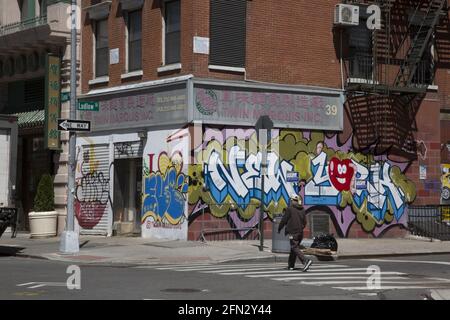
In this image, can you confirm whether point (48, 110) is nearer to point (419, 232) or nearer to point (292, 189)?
point (292, 189)

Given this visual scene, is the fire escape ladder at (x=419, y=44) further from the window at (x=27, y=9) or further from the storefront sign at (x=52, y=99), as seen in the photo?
the window at (x=27, y=9)

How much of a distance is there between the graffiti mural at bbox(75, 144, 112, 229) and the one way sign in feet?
18.0

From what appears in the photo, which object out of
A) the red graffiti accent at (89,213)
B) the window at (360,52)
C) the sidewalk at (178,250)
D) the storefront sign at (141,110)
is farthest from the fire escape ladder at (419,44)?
the red graffiti accent at (89,213)

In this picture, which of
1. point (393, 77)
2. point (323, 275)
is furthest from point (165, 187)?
point (393, 77)

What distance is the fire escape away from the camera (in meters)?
26.4

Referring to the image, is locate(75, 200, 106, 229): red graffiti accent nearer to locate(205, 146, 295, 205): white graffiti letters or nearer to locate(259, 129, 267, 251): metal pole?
locate(205, 146, 295, 205): white graffiti letters

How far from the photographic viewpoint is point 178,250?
2114cm

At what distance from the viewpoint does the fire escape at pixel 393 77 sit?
26359 mm

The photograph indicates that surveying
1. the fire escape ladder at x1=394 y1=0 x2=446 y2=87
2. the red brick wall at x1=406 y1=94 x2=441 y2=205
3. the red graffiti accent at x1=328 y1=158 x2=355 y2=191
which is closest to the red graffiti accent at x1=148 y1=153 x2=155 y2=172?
the red graffiti accent at x1=328 y1=158 x2=355 y2=191

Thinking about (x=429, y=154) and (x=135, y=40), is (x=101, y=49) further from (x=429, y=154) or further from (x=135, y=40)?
(x=429, y=154)

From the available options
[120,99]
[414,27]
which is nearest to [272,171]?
[120,99]

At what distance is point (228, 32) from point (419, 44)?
8065 millimetres

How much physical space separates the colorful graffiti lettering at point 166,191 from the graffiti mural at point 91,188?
7.10 feet

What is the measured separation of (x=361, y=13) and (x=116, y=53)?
886 cm
